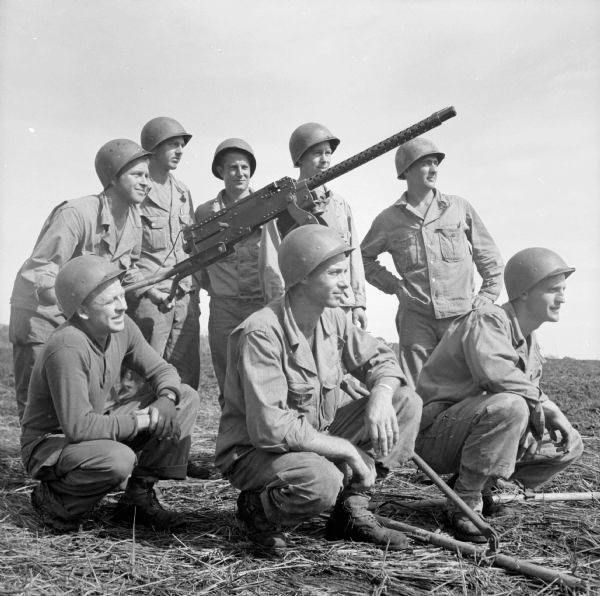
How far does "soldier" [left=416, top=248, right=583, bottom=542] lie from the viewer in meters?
4.38

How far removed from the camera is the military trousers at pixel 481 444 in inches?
172

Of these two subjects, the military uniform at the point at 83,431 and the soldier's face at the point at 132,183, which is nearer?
the military uniform at the point at 83,431

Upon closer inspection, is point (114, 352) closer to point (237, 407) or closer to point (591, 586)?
point (237, 407)

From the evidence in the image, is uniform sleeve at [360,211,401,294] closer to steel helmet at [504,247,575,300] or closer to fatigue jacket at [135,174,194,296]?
fatigue jacket at [135,174,194,296]

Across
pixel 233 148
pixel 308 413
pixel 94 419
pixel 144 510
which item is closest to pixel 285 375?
pixel 308 413

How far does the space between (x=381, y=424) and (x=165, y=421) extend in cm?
131

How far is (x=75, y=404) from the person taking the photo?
13.2 feet

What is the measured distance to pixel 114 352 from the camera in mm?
4477

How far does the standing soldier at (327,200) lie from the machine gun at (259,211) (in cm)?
19

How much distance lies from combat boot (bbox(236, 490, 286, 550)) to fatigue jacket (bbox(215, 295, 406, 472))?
0.24 meters

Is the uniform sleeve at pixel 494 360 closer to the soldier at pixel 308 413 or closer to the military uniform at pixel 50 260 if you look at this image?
the soldier at pixel 308 413

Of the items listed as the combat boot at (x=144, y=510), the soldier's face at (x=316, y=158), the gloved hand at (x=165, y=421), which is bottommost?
the combat boot at (x=144, y=510)

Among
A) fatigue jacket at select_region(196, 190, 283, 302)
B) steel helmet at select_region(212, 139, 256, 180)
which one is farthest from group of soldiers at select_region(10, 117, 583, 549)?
steel helmet at select_region(212, 139, 256, 180)

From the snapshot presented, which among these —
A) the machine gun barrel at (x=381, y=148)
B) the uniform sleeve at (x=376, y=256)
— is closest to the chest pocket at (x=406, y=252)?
the uniform sleeve at (x=376, y=256)
